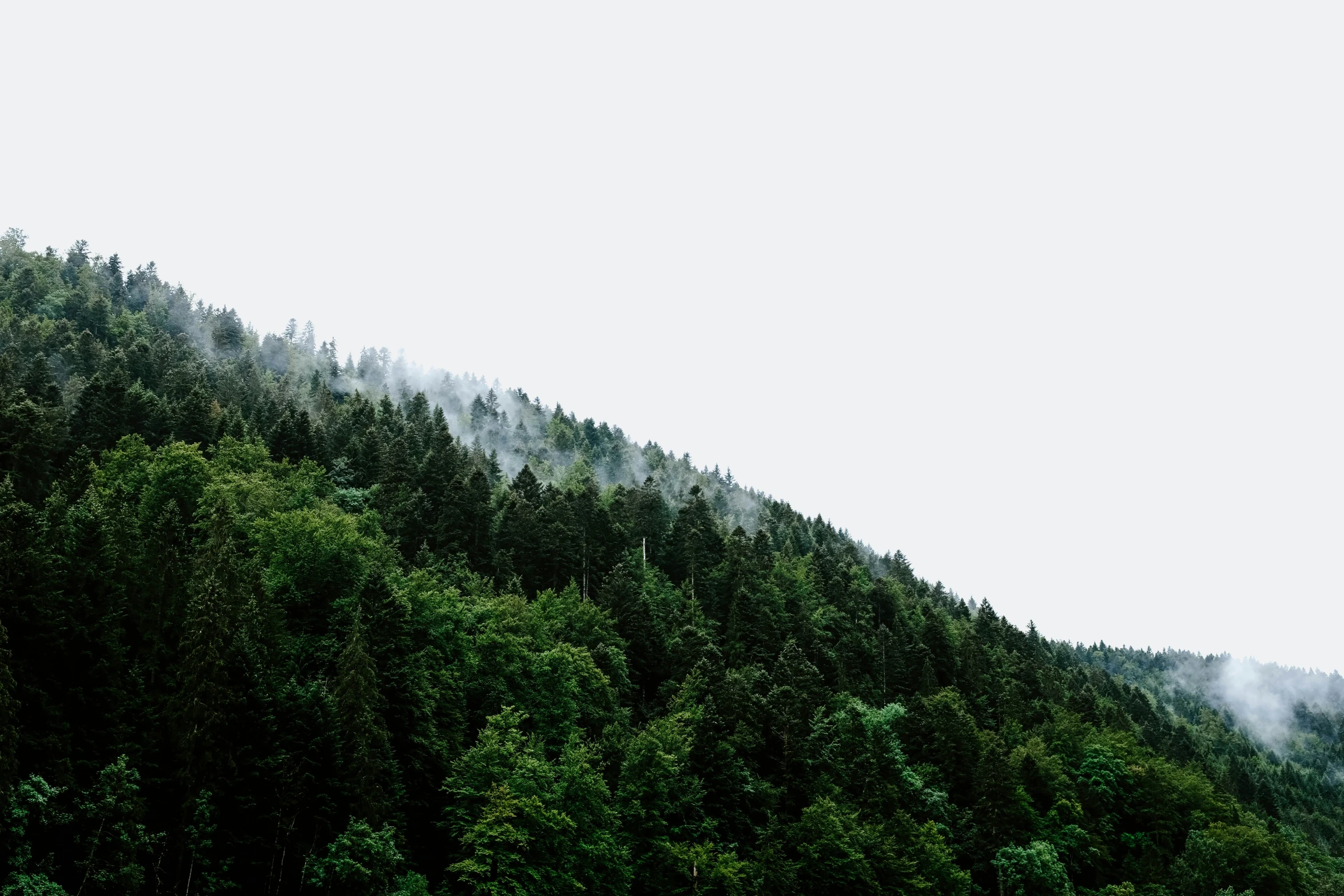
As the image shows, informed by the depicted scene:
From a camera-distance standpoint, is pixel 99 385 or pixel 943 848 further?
pixel 99 385

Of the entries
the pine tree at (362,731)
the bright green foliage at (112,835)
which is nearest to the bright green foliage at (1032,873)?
the pine tree at (362,731)

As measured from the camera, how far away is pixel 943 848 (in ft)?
197

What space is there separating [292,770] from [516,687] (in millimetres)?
18611

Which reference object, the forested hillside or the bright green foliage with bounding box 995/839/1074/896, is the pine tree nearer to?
the forested hillside

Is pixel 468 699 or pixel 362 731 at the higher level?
pixel 468 699

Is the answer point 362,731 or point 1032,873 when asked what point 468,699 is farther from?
point 1032,873

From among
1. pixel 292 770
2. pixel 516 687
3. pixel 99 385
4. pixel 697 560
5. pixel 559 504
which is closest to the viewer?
pixel 292 770

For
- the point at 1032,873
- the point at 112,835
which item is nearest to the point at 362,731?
the point at 112,835

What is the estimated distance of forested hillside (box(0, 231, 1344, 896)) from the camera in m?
40.0

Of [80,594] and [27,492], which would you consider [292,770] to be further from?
[27,492]

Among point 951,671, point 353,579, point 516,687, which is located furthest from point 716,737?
point 951,671

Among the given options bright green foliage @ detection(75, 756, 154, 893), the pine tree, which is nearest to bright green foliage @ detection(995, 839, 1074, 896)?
the pine tree

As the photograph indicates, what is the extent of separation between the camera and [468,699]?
5791 centimetres

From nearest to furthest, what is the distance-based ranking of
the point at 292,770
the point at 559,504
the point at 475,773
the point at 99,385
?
the point at 292,770 < the point at 475,773 < the point at 99,385 < the point at 559,504
